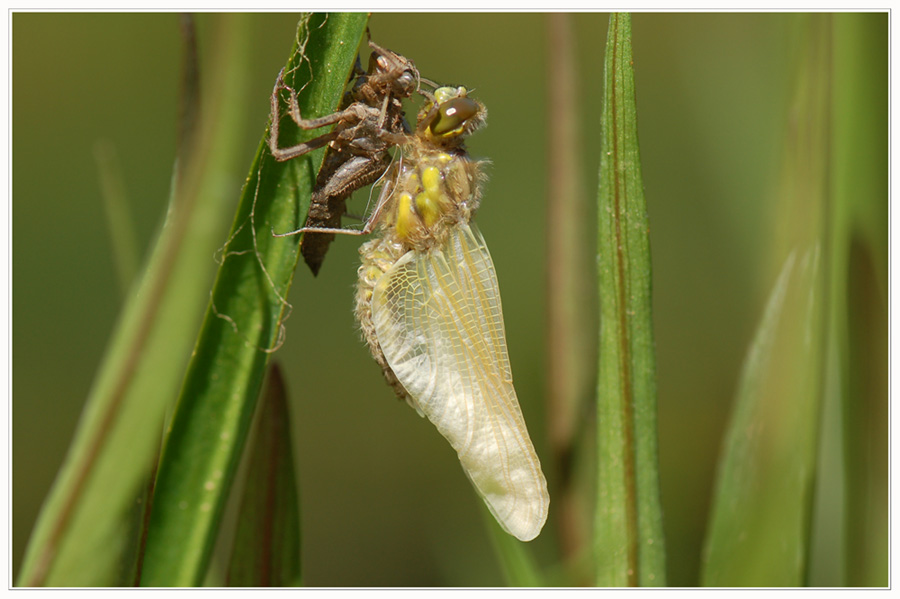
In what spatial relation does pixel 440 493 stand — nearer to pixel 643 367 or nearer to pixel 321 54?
pixel 643 367

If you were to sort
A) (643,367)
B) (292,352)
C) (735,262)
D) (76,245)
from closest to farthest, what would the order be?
(643,367) < (735,262) < (76,245) < (292,352)

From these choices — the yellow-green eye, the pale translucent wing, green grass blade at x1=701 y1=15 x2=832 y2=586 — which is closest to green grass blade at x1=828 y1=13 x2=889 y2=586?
green grass blade at x1=701 y1=15 x2=832 y2=586

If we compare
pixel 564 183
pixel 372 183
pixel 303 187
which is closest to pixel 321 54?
pixel 303 187

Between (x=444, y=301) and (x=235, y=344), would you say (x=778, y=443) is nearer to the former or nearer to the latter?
(x=444, y=301)

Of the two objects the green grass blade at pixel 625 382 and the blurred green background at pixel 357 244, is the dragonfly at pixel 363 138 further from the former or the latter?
the green grass blade at pixel 625 382

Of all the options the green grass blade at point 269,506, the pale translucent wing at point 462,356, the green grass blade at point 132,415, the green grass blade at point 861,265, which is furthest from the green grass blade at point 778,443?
the green grass blade at point 132,415
